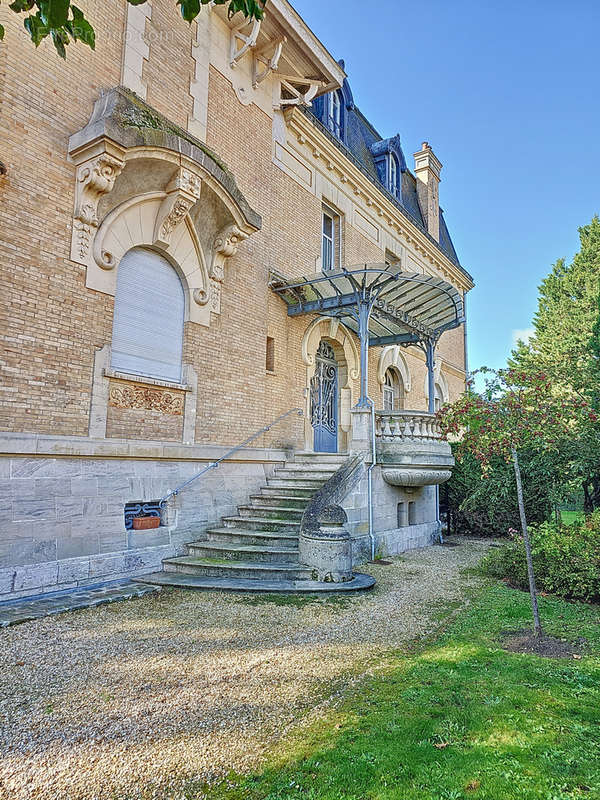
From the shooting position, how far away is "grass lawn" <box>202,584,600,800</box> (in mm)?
2398

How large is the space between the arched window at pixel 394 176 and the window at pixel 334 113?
292cm

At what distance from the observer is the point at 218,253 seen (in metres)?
8.56

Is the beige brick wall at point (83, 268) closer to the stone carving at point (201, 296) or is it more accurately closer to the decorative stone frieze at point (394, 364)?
the stone carving at point (201, 296)

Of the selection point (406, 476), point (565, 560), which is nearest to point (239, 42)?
point (406, 476)

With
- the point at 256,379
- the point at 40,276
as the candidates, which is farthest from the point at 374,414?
the point at 40,276

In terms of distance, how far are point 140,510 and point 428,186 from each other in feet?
54.3

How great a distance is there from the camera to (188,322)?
805 centimetres

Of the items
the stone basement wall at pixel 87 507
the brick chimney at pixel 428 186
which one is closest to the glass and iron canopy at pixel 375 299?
the stone basement wall at pixel 87 507

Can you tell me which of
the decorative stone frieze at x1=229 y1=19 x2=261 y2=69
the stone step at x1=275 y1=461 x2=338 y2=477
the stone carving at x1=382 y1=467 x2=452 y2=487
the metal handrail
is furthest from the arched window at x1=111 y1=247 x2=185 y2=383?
the decorative stone frieze at x1=229 y1=19 x2=261 y2=69

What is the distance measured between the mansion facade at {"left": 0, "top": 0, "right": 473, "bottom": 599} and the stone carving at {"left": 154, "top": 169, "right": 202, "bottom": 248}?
0.03 metres

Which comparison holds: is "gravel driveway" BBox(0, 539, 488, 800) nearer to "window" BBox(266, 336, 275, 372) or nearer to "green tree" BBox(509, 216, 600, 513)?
"window" BBox(266, 336, 275, 372)

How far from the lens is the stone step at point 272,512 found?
7.86m

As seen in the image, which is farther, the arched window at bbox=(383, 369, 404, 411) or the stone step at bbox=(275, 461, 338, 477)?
the arched window at bbox=(383, 369, 404, 411)

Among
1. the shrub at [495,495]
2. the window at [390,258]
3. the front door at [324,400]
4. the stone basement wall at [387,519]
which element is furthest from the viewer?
the window at [390,258]
